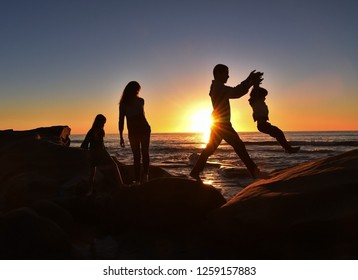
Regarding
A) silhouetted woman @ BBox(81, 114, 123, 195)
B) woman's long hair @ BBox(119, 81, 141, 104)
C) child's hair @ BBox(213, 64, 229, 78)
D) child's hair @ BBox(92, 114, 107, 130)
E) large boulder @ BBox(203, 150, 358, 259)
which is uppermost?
child's hair @ BBox(213, 64, 229, 78)

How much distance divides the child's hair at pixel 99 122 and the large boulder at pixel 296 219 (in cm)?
379

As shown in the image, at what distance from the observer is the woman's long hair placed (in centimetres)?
745

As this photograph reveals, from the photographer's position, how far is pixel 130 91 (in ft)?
24.4

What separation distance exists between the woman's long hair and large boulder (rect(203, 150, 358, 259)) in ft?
11.1

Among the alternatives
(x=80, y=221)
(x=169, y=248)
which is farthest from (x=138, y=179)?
(x=169, y=248)

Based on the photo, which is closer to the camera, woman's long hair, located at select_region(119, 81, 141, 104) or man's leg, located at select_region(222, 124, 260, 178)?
man's leg, located at select_region(222, 124, 260, 178)

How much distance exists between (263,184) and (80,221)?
3.16 metres

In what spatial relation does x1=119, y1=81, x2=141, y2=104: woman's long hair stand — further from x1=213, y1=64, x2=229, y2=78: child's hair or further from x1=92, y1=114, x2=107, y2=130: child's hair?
→ x1=213, y1=64, x2=229, y2=78: child's hair

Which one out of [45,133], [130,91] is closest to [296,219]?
[130,91]

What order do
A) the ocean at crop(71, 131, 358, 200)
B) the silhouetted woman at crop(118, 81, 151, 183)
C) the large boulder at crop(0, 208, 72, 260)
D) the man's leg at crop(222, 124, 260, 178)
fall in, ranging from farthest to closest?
the ocean at crop(71, 131, 358, 200) → the silhouetted woman at crop(118, 81, 151, 183) → the man's leg at crop(222, 124, 260, 178) → the large boulder at crop(0, 208, 72, 260)

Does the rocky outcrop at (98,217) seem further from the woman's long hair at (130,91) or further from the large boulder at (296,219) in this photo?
the woman's long hair at (130,91)

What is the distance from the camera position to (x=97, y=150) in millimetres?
7848

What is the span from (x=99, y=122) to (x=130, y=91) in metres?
1.08

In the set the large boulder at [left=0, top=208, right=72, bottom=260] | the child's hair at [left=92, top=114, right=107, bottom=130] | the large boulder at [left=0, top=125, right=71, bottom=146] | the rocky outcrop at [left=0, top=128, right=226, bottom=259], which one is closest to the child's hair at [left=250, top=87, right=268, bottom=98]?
the rocky outcrop at [left=0, top=128, right=226, bottom=259]
